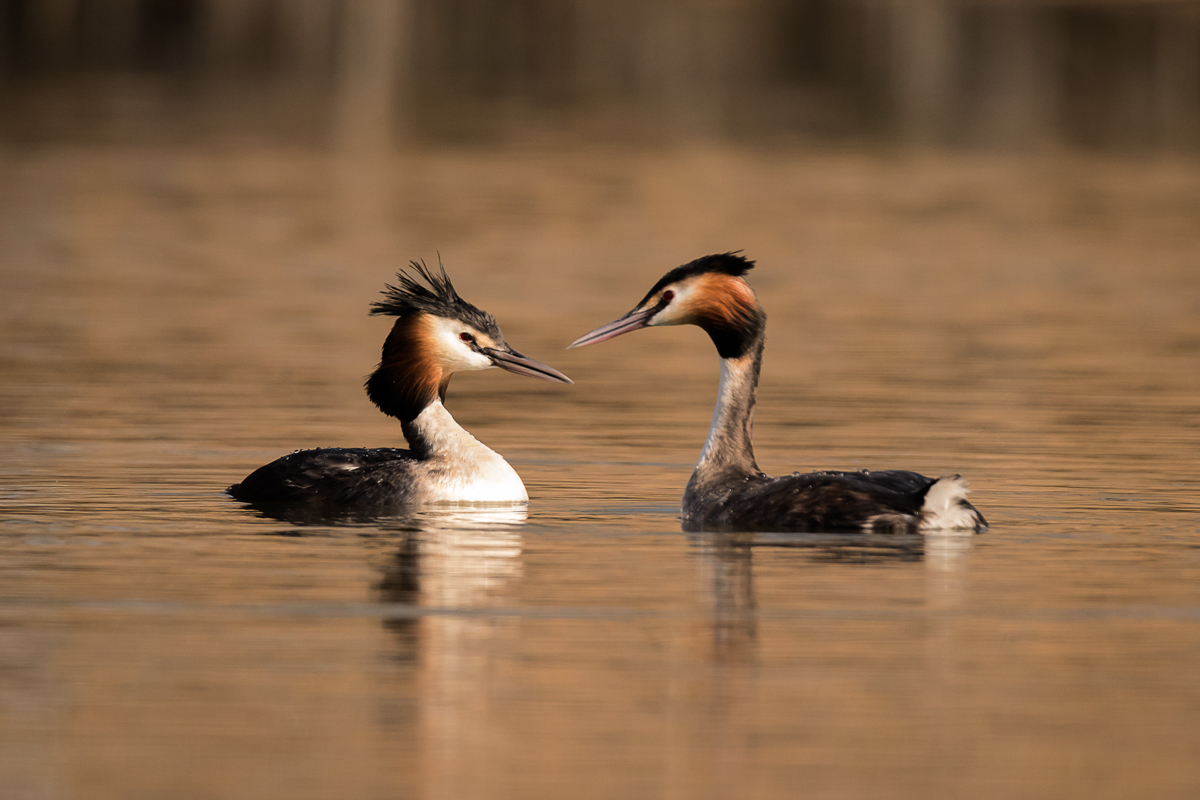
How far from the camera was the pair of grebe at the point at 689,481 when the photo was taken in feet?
43.4

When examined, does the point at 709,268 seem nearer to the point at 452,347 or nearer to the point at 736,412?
the point at 736,412

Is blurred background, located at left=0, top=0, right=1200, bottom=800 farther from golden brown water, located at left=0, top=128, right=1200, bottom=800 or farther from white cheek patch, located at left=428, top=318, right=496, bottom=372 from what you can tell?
white cheek patch, located at left=428, top=318, right=496, bottom=372

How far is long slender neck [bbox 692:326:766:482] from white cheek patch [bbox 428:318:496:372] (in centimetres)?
166

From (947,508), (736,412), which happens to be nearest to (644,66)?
(736,412)

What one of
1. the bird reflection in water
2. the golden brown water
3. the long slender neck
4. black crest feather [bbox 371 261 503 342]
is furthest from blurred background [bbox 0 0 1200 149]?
the bird reflection in water

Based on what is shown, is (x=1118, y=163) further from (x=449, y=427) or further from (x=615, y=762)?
(x=615, y=762)

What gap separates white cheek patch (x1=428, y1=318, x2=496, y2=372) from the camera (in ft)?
49.5

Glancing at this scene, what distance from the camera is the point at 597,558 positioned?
12641 mm

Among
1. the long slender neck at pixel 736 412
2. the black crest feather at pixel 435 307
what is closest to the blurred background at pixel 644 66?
the black crest feather at pixel 435 307

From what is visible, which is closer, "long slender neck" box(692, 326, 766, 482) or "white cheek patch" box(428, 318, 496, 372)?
"long slender neck" box(692, 326, 766, 482)

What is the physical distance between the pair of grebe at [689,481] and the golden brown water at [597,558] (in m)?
0.30

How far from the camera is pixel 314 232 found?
34.2 metres

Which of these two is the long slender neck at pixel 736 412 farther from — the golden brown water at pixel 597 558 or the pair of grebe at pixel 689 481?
the golden brown water at pixel 597 558

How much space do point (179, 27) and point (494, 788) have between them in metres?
84.8
